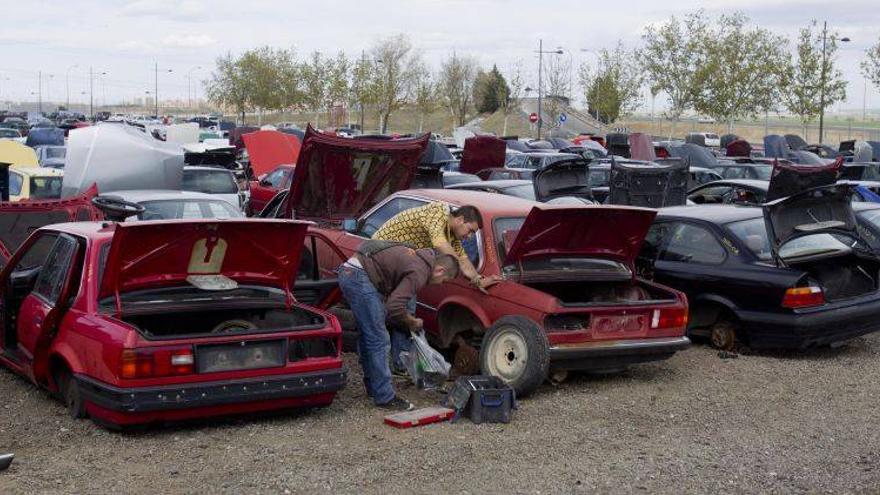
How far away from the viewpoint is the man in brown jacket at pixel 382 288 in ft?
24.4

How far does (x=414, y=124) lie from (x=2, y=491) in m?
79.1

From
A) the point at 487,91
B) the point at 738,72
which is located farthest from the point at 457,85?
the point at 738,72

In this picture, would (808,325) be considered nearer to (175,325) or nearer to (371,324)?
(371,324)

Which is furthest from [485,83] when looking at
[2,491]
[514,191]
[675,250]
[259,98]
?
[2,491]

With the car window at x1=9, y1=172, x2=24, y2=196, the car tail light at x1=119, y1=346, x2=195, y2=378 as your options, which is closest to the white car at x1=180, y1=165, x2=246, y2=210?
the car window at x1=9, y1=172, x2=24, y2=196

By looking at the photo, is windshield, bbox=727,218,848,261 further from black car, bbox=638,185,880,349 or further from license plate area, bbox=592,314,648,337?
license plate area, bbox=592,314,648,337

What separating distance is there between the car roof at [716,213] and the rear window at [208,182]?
9.58m

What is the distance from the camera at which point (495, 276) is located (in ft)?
27.5

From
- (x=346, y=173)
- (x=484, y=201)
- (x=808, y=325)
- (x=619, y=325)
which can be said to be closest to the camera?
(x=619, y=325)

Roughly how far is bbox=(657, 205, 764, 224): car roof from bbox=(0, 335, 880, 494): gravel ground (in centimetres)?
211

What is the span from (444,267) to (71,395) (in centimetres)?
261

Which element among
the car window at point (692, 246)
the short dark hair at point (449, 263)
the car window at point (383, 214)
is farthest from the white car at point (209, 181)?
the short dark hair at point (449, 263)

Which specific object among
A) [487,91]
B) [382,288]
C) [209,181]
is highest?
[487,91]

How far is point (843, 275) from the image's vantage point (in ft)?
32.2
